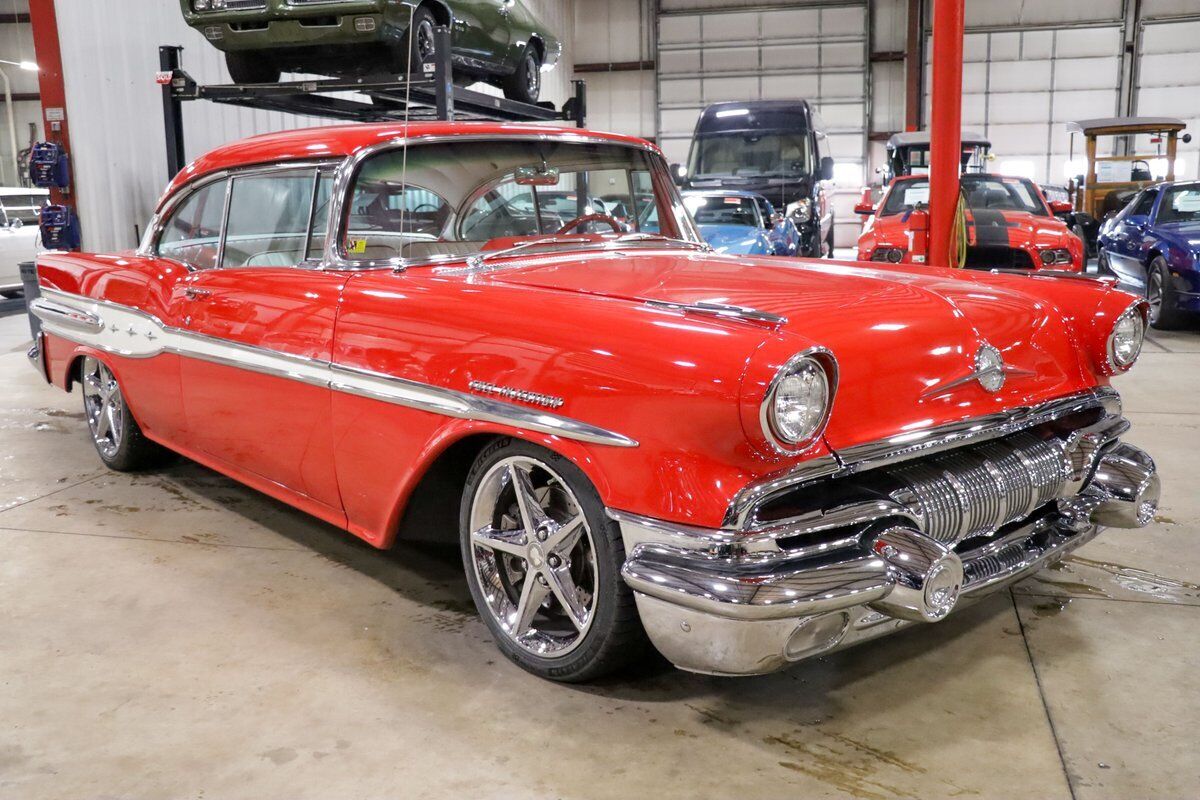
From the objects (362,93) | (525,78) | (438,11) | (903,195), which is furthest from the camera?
(903,195)

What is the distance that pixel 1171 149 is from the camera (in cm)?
1412

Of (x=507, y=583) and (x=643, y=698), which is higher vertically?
(x=507, y=583)

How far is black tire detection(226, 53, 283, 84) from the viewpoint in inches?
238

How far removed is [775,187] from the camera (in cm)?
1319

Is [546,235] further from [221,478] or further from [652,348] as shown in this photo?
[221,478]

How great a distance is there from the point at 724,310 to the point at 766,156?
11781 mm

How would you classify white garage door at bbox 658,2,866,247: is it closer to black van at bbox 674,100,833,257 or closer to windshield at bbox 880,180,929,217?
black van at bbox 674,100,833,257

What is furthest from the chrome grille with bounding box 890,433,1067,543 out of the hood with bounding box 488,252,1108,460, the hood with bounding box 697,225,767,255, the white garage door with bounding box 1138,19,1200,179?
the white garage door with bounding box 1138,19,1200,179

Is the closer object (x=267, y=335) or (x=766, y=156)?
(x=267, y=335)

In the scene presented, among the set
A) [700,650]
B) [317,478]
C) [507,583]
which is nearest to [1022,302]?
[700,650]

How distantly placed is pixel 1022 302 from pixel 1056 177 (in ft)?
67.2

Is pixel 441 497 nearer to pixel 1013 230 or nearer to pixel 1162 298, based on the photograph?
pixel 1013 230

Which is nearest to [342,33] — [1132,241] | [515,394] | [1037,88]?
[515,394]

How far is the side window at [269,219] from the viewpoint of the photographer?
10.6 ft
